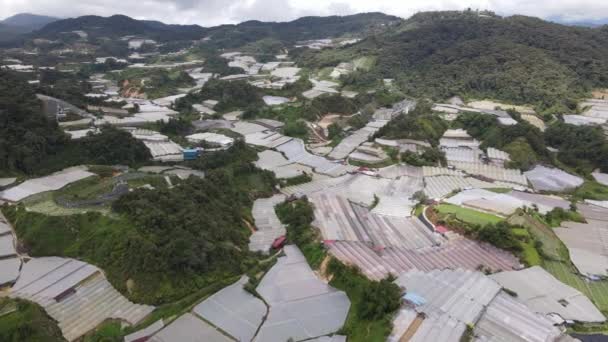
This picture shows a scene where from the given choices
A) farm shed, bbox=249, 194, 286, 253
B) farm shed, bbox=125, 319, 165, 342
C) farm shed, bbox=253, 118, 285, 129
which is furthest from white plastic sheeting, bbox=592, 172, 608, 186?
farm shed, bbox=125, 319, 165, 342

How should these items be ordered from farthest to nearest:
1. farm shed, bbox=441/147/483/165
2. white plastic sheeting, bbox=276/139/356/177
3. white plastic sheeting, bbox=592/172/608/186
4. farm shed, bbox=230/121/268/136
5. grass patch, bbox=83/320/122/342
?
1. farm shed, bbox=230/121/268/136
2. farm shed, bbox=441/147/483/165
3. white plastic sheeting, bbox=276/139/356/177
4. white plastic sheeting, bbox=592/172/608/186
5. grass patch, bbox=83/320/122/342

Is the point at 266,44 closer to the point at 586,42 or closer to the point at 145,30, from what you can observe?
the point at 145,30

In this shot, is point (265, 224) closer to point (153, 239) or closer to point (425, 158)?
point (153, 239)

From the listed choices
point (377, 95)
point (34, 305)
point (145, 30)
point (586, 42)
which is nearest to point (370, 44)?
point (377, 95)

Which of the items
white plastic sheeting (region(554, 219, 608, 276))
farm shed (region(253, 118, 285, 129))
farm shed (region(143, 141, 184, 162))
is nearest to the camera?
white plastic sheeting (region(554, 219, 608, 276))

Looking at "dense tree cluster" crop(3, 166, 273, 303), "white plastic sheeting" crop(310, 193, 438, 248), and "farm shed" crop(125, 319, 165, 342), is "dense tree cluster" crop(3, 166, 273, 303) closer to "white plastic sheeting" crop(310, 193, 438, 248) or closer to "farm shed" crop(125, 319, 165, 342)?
"farm shed" crop(125, 319, 165, 342)

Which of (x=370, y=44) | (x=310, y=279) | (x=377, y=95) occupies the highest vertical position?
(x=370, y=44)

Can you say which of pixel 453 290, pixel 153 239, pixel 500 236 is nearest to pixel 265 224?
pixel 153 239

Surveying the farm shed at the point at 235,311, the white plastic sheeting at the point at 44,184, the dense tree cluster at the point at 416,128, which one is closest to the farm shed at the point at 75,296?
the farm shed at the point at 235,311
